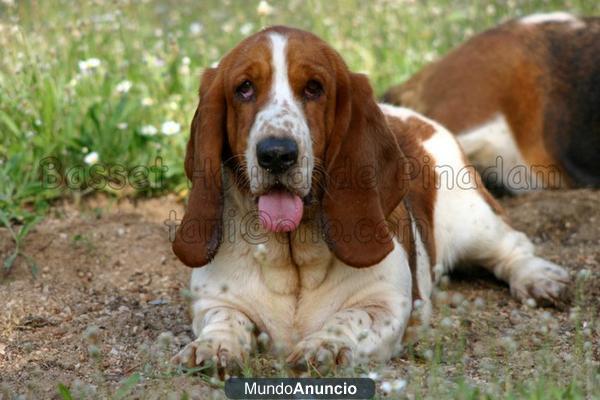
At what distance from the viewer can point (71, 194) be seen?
630 centimetres

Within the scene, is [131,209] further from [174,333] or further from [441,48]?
[441,48]

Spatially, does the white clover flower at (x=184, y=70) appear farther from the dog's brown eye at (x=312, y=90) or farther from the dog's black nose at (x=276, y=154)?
the dog's black nose at (x=276, y=154)

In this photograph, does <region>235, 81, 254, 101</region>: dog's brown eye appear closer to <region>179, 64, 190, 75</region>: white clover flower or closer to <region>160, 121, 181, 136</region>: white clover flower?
<region>160, 121, 181, 136</region>: white clover flower

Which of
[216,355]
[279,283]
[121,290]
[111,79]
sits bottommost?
[121,290]

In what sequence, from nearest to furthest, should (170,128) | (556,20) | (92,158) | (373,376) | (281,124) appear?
1. (373,376)
2. (281,124)
3. (92,158)
4. (170,128)
5. (556,20)

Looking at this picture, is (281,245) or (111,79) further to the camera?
(111,79)

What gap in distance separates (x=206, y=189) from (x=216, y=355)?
2.20 feet

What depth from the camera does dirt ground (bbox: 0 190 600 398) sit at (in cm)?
429

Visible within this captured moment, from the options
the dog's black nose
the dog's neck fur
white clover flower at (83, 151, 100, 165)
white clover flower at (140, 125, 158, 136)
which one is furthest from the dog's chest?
white clover flower at (140, 125, 158, 136)

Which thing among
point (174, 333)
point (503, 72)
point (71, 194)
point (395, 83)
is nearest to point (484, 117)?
point (503, 72)

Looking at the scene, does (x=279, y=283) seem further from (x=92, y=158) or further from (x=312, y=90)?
(x=92, y=158)

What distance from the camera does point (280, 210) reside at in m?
4.14

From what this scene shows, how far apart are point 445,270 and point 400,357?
1.21 meters

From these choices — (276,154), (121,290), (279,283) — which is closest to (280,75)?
(276,154)
